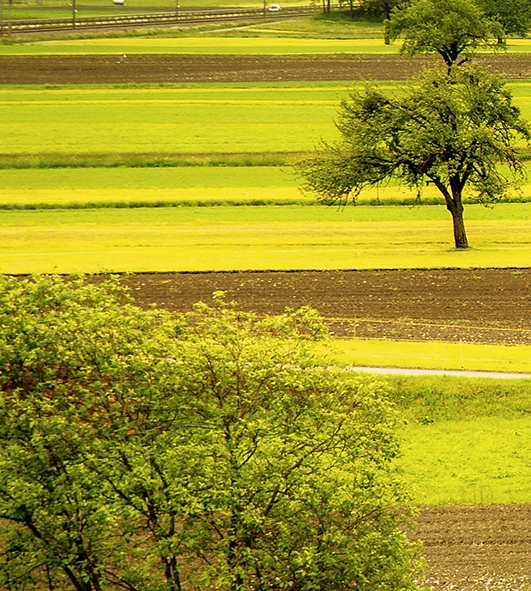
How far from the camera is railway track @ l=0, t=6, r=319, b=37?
134m

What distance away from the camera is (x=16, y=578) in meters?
20.1

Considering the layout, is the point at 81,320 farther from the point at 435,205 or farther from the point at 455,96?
the point at 435,205

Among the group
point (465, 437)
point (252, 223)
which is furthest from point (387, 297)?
point (252, 223)

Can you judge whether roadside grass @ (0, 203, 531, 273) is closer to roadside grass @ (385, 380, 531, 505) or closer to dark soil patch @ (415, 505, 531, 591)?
roadside grass @ (385, 380, 531, 505)

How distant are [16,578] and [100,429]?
9.54 ft

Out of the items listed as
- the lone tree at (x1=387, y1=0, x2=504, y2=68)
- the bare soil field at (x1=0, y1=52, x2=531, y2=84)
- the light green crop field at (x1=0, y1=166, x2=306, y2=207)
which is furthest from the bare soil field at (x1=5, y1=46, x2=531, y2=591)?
the bare soil field at (x1=0, y1=52, x2=531, y2=84)

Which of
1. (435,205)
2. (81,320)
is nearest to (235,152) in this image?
(435,205)

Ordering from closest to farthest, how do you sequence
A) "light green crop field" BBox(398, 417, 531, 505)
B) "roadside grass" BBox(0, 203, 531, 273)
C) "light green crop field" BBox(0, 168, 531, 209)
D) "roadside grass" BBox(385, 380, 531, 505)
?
"light green crop field" BBox(398, 417, 531, 505)
"roadside grass" BBox(385, 380, 531, 505)
"roadside grass" BBox(0, 203, 531, 273)
"light green crop field" BBox(0, 168, 531, 209)

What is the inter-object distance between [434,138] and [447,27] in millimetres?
40001

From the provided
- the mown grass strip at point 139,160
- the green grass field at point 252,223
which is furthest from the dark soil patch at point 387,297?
the mown grass strip at point 139,160

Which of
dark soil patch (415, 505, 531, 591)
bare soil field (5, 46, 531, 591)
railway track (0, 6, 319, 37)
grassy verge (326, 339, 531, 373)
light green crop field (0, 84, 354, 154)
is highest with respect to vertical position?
railway track (0, 6, 319, 37)

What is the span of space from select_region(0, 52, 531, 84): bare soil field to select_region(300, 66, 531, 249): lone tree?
143 ft

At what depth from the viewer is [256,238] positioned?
5394 cm

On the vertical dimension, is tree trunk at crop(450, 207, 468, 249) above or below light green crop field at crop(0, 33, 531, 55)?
below
